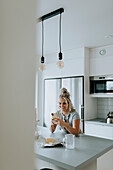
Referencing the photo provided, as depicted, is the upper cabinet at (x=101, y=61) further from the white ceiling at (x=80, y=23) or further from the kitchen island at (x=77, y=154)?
the kitchen island at (x=77, y=154)

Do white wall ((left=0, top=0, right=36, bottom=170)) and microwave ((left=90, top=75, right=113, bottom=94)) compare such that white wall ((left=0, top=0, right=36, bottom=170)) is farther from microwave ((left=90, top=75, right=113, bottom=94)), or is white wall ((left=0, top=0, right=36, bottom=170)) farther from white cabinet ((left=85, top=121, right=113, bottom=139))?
microwave ((left=90, top=75, right=113, bottom=94))

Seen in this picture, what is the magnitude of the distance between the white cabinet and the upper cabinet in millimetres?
1156

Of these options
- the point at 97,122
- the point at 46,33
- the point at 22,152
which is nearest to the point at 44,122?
the point at 97,122

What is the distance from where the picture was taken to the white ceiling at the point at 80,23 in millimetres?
2047

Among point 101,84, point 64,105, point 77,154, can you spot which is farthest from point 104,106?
point 77,154

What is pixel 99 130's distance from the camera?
3.53m

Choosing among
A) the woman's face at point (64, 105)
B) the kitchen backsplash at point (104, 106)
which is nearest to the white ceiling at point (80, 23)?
the woman's face at point (64, 105)

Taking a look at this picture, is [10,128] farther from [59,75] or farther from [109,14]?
[59,75]

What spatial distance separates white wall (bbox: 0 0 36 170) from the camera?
337 millimetres

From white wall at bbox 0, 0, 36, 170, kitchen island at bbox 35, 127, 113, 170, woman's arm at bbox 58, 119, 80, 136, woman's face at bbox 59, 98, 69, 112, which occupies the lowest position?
kitchen island at bbox 35, 127, 113, 170

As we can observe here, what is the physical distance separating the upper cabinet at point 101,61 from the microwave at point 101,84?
112 millimetres

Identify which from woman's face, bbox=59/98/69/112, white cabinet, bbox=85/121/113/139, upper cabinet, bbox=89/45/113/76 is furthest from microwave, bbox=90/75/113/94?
woman's face, bbox=59/98/69/112

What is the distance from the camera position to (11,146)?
0.35m

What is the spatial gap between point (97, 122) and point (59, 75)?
1565 mm
